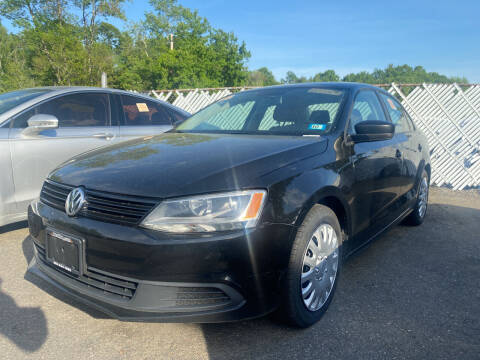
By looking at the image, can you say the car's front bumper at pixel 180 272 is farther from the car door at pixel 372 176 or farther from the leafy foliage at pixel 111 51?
the leafy foliage at pixel 111 51

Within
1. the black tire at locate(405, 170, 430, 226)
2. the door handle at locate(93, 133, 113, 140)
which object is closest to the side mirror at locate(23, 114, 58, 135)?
the door handle at locate(93, 133, 113, 140)

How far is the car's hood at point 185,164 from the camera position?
1.88 metres

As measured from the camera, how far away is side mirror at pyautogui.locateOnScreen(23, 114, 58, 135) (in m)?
3.51

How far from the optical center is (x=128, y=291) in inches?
72.9

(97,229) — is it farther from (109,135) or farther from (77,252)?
(109,135)

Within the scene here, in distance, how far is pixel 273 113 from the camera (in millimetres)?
3111

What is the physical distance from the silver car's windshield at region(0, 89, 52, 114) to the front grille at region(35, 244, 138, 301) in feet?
8.42

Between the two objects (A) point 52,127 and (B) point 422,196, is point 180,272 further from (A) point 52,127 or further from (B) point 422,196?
(B) point 422,196

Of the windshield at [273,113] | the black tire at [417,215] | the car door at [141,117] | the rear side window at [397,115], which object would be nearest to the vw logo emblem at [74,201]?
the windshield at [273,113]

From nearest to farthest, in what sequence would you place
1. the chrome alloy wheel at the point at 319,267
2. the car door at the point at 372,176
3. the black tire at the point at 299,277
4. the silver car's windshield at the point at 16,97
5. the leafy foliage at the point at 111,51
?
the black tire at the point at 299,277 → the chrome alloy wheel at the point at 319,267 → the car door at the point at 372,176 → the silver car's windshield at the point at 16,97 → the leafy foliage at the point at 111,51

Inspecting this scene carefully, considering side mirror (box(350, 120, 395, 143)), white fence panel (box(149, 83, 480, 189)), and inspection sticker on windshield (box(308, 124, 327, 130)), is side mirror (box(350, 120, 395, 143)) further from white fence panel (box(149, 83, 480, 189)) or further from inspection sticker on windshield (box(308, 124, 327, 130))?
white fence panel (box(149, 83, 480, 189))

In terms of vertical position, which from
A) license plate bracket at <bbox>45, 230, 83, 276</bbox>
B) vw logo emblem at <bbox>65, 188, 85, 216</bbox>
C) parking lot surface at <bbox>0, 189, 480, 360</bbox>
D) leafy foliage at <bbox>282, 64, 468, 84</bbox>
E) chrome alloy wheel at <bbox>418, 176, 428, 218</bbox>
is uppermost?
leafy foliage at <bbox>282, 64, 468, 84</bbox>

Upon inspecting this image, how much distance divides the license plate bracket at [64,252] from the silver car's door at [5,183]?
5.64 ft

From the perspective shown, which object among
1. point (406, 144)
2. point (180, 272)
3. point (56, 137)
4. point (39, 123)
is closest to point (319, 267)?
point (180, 272)
